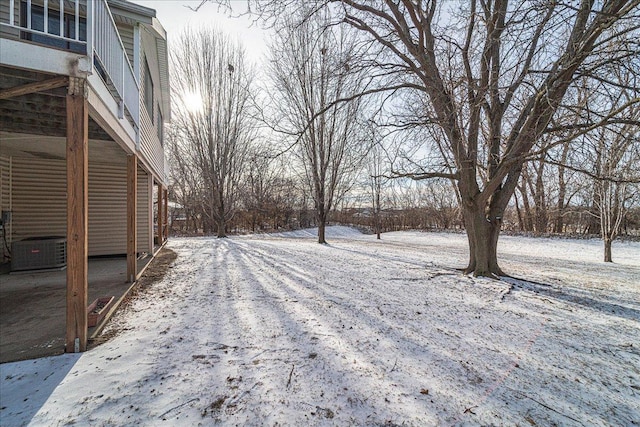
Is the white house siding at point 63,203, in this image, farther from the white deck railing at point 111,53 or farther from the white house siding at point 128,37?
the white deck railing at point 111,53

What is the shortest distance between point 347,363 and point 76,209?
2768 mm

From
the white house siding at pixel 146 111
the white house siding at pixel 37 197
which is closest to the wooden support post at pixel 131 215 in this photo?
the white house siding at pixel 146 111

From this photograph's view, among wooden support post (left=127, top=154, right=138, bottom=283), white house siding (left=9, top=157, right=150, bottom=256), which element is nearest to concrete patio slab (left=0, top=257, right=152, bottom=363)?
wooden support post (left=127, top=154, right=138, bottom=283)

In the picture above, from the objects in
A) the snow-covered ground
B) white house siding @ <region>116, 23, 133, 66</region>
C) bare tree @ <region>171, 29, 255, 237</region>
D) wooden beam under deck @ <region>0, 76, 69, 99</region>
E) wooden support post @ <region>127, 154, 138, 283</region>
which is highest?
Answer: bare tree @ <region>171, 29, 255, 237</region>

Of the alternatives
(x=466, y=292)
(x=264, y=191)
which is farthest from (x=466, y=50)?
(x=264, y=191)

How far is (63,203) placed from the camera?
23.1ft

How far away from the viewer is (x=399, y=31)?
5320 mm

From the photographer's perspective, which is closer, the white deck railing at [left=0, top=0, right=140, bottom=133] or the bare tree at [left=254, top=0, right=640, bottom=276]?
the white deck railing at [left=0, top=0, right=140, bottom=133]

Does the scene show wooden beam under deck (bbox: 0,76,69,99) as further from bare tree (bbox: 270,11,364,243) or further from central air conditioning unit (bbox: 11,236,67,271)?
bare tree (bbox: 270,11,364,243)

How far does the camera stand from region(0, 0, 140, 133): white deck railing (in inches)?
96.0

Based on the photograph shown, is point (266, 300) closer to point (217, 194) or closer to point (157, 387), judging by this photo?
point (157, 387)

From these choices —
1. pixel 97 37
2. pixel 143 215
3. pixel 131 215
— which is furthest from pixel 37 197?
pixel 97 37

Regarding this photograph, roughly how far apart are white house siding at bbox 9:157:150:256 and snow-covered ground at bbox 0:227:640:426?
14.3 feet

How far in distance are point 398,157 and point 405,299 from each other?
3.13 metres
